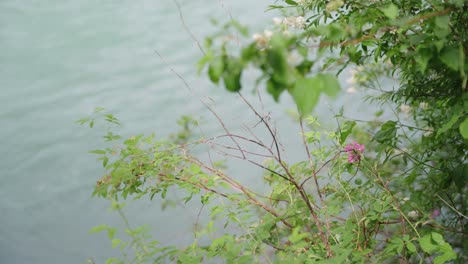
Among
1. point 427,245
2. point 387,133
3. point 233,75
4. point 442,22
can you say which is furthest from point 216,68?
point 387,133

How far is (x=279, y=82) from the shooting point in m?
0.72

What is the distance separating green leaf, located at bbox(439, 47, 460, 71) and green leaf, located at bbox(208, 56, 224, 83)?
0.43 m

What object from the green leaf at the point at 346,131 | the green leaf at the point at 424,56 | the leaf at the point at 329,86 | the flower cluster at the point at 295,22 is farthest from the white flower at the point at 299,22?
the leaf at the point at 329,86

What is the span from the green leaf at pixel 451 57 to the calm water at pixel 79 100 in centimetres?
239

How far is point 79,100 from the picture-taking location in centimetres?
506

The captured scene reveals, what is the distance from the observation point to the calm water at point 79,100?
12.2 feet

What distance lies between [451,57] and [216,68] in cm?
45

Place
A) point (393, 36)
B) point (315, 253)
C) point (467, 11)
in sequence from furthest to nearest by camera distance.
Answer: point (315, 253) → point (393, 36) → point (467, 11)

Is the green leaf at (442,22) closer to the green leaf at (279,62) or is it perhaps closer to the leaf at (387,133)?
the green leaf at (279,62)

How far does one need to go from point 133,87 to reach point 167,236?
2.02 metres

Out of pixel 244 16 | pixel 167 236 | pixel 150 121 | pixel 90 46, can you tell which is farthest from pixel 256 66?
pixel 90 46

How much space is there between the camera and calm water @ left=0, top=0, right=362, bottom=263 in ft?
12.2

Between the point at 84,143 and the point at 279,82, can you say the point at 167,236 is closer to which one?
the point at 84,143

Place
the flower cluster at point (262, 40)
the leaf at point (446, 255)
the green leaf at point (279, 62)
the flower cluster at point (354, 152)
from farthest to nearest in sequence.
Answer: the flower cluster at point (354, 152), the leaf at point (446, 255), the flower cluster at point (262, 40), the green leaf at point (279, 62)
